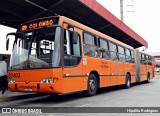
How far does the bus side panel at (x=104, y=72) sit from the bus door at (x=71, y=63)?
84.3 inches

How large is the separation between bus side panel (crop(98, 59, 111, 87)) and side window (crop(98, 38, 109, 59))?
277 millimetres

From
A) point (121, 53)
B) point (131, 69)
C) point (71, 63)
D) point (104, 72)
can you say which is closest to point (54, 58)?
point (71, 63)

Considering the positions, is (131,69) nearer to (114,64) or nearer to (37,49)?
(114,64)

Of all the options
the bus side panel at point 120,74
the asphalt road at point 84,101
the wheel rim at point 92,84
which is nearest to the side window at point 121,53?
the bus side panel at point 120,74

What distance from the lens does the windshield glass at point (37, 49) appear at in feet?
30.7

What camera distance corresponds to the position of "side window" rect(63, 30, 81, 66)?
975cm

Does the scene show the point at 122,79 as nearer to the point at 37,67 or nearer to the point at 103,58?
the point at 103,58

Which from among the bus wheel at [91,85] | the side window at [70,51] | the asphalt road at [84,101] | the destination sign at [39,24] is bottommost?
the asphalt road at [84,101]

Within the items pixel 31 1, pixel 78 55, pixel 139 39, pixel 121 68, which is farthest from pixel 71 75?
pixel 139 39

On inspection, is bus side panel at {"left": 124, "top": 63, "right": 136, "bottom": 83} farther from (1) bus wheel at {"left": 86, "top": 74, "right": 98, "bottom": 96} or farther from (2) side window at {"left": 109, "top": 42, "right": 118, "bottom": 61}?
(1) bus wheel at {"left": 86, "top": 74, "right": 98, "bottom": 96}

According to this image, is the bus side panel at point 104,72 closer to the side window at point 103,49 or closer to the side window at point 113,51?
the side window at point 103,49

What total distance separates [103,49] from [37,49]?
4453mm

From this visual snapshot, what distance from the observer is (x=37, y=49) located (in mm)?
9922

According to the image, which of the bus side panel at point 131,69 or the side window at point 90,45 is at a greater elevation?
the side window at point 90,45
